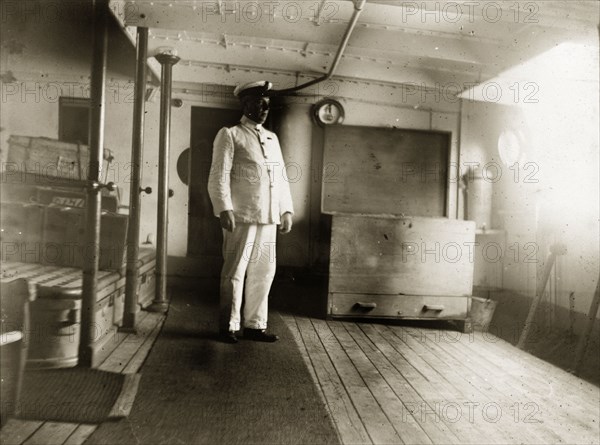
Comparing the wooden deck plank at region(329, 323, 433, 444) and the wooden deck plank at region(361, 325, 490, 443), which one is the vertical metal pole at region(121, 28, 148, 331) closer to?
the wooden deck plank at region(329, 323, 433, 444)

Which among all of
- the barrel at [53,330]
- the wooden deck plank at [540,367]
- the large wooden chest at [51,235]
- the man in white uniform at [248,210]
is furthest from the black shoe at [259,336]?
the wooden deck plank at [540,367]

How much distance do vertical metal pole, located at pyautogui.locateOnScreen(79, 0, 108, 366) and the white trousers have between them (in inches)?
38.9

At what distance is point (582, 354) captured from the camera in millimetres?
3217

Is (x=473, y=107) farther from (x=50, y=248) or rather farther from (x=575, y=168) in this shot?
(x=50, y=248)

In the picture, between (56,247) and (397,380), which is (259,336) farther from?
(56,247)

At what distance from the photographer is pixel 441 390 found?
254 centimetres

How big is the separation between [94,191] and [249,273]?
1.28 m

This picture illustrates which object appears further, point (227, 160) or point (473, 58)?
point (473, 58)

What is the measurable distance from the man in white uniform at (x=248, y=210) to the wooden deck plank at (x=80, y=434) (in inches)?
56.1

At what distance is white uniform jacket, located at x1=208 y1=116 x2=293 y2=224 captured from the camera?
324 cm

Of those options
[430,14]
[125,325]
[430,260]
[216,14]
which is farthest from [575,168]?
[125,325]

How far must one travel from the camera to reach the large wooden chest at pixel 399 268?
4.09 m

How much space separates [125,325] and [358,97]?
4.15m

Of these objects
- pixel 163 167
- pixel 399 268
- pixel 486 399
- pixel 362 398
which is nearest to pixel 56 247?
pixel 163 167
